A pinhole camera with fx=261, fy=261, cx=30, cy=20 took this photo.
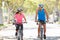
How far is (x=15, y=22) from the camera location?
1401 cm

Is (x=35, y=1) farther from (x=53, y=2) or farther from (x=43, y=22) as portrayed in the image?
(x=43, y=22)

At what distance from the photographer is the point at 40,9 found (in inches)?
549

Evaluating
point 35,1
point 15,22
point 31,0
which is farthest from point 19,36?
point 35,1

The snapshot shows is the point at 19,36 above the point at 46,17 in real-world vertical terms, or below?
below

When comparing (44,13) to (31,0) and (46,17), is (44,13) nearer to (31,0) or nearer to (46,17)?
(46,17)

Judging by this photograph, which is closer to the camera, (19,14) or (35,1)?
(19,14)

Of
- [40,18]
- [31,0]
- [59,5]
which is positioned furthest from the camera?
[59,5]

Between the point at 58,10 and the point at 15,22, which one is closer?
the point at 15,22

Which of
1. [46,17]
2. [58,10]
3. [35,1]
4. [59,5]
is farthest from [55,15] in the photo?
[46,17]

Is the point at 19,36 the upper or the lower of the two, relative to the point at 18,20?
lower

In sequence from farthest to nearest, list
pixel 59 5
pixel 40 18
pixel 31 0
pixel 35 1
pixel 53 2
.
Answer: pixel 53 2 < pixel 59 5 < pixel 35 1 < pixel 31 0 < pixel 40 18

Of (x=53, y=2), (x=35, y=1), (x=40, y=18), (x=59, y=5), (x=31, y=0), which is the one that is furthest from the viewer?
(x=53, y=2)

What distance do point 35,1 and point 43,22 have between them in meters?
51.2

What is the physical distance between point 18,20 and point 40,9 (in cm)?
131
